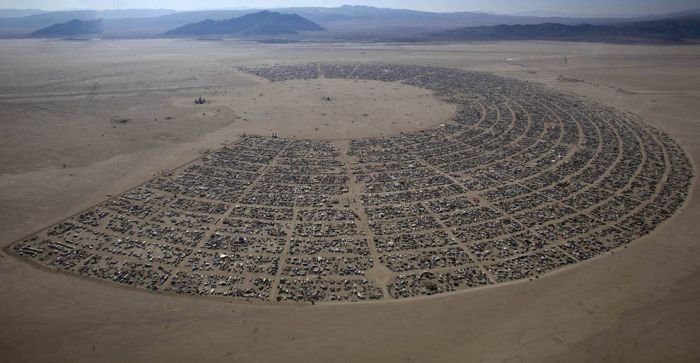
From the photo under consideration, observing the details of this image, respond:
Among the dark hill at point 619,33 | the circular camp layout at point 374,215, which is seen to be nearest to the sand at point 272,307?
the circular camp layout at point 374,215

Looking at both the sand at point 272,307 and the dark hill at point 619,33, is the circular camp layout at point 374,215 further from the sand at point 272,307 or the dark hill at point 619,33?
the dark hill at point 619,33

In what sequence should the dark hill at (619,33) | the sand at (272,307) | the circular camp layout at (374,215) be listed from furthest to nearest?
the dark hill at (619,33), the circular camp layout at (374,215), the sand at (272,307)

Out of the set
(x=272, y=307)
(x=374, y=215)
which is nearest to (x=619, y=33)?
(x=374, y=215)

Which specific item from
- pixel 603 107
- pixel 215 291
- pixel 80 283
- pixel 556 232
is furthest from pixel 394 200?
pixel 603 107

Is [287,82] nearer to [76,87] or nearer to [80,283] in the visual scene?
[76,87]

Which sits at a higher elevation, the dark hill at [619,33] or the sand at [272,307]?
the dark hill at [619,33]

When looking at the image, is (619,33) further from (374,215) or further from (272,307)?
(272,307)

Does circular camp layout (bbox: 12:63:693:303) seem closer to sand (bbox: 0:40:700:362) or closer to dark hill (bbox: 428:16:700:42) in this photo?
sand (bbox: 0:40:700:362)

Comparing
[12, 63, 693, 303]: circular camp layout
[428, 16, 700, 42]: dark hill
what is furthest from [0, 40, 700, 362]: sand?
[428, 16, 700, 42]: dark hill
